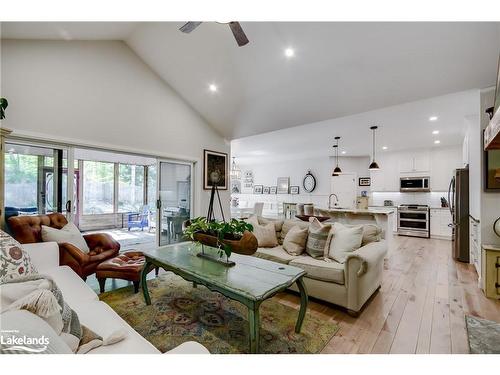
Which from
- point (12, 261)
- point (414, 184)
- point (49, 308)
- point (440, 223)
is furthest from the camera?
point (414, 184)

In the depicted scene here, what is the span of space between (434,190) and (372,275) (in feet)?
17.7

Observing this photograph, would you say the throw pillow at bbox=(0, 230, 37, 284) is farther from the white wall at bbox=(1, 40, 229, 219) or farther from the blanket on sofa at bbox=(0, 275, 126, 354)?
the white wall at bbox=(1, 40, 229, 219)

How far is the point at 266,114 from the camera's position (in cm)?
425

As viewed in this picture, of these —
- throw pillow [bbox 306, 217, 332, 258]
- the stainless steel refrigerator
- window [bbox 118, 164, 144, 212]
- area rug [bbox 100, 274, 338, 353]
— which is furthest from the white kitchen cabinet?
window [bbox 118, 164, 144, 212]

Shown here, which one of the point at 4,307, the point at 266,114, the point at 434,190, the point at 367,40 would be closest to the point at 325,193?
the point at 434,190

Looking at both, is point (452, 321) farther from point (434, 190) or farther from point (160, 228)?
point (434, 190)

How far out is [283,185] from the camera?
930 cm

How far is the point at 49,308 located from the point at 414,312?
9.72 feet

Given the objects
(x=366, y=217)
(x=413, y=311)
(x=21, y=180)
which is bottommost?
(x=413, y=311)

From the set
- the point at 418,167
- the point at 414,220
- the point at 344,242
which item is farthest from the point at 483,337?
the point at 418,167

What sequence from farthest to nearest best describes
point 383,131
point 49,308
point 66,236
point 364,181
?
point 364,181, point 383,131, point 66,236, point 49,308

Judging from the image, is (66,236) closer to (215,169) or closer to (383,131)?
(215,169)

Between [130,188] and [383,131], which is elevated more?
[383,131]

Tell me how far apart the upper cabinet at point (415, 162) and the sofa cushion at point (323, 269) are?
5.63 m
